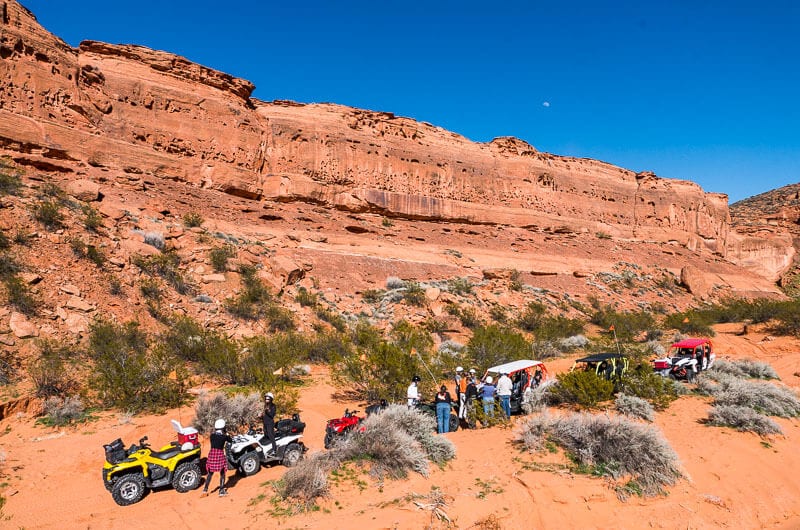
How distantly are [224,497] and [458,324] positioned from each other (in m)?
14.8

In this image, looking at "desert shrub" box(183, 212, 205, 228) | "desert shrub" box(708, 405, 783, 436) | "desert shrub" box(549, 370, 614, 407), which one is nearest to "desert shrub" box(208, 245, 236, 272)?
"desert shrub" box(183, 212, 205, 228)

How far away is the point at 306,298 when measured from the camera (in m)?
18.4

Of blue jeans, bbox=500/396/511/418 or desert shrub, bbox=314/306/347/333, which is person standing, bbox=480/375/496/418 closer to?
blue jeans, bbox=500/396/511/418

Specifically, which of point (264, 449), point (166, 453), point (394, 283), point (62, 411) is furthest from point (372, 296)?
point (166, 453)

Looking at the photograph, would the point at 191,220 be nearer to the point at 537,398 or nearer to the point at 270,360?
the point at 270,360

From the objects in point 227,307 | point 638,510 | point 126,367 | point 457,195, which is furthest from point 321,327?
point 457,195

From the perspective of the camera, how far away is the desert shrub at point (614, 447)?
5.86 meters

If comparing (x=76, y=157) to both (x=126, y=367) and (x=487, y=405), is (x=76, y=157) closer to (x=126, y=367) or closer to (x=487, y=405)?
(x=126, y=367)

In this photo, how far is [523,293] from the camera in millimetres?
26453

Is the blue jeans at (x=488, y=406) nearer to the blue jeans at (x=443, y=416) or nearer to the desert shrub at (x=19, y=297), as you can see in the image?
the blue jeans at (x=443, y=416)

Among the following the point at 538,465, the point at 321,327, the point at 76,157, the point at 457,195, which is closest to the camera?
the point at 538,465

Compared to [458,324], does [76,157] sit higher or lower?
higher

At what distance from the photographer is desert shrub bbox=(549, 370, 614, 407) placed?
867 cm

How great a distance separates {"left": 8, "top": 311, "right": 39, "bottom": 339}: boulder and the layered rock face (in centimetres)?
1321
